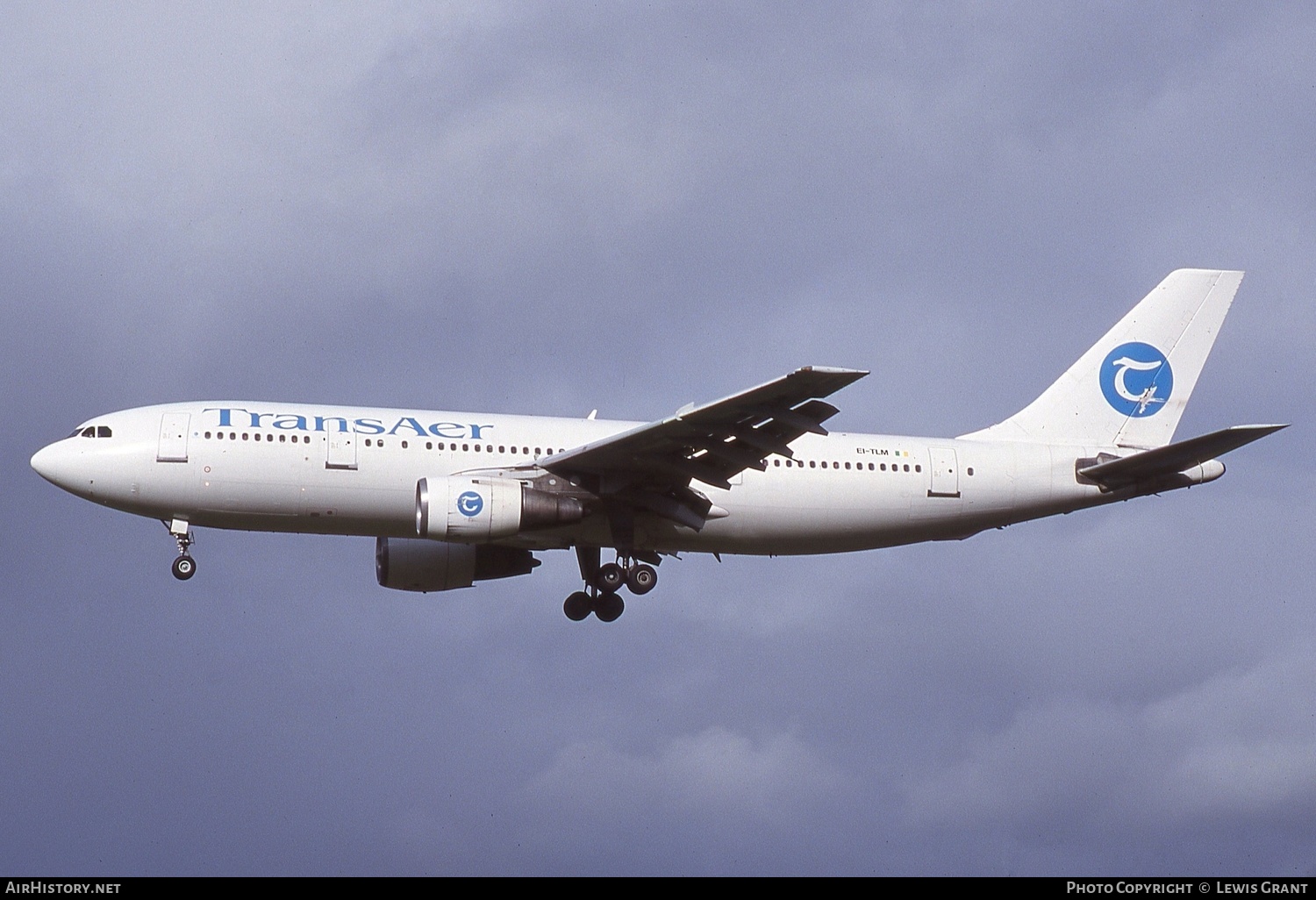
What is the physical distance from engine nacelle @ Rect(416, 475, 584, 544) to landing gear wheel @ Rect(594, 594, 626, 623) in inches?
168

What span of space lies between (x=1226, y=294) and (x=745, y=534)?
14.6 m

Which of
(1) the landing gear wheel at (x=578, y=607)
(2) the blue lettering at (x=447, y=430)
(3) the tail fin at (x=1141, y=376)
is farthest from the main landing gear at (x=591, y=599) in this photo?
(3) the tail fin at (x=1141, y=376)

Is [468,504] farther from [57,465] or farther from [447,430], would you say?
[57,465]

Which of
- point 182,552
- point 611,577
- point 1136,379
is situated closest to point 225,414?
point 182,552

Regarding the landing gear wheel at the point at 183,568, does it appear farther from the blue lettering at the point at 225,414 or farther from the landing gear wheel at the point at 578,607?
the landing gear wheel at the point at 578,607

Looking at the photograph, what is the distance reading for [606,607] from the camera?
4097cm

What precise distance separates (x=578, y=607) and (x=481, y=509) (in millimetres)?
5826

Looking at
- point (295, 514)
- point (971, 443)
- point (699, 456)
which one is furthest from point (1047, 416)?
point (295, 514)

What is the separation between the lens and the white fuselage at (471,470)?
36.3 metres

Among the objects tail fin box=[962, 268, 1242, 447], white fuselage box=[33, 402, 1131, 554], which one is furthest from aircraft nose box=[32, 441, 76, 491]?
tail fin box=[962, 268, 1242, 447]

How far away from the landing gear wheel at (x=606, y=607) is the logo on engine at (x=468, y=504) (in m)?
5.94

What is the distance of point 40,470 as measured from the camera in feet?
121

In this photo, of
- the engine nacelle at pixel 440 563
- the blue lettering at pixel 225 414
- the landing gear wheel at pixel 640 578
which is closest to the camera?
the blue lettering at pixel 225 414

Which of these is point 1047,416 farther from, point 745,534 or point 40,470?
point 40,470
